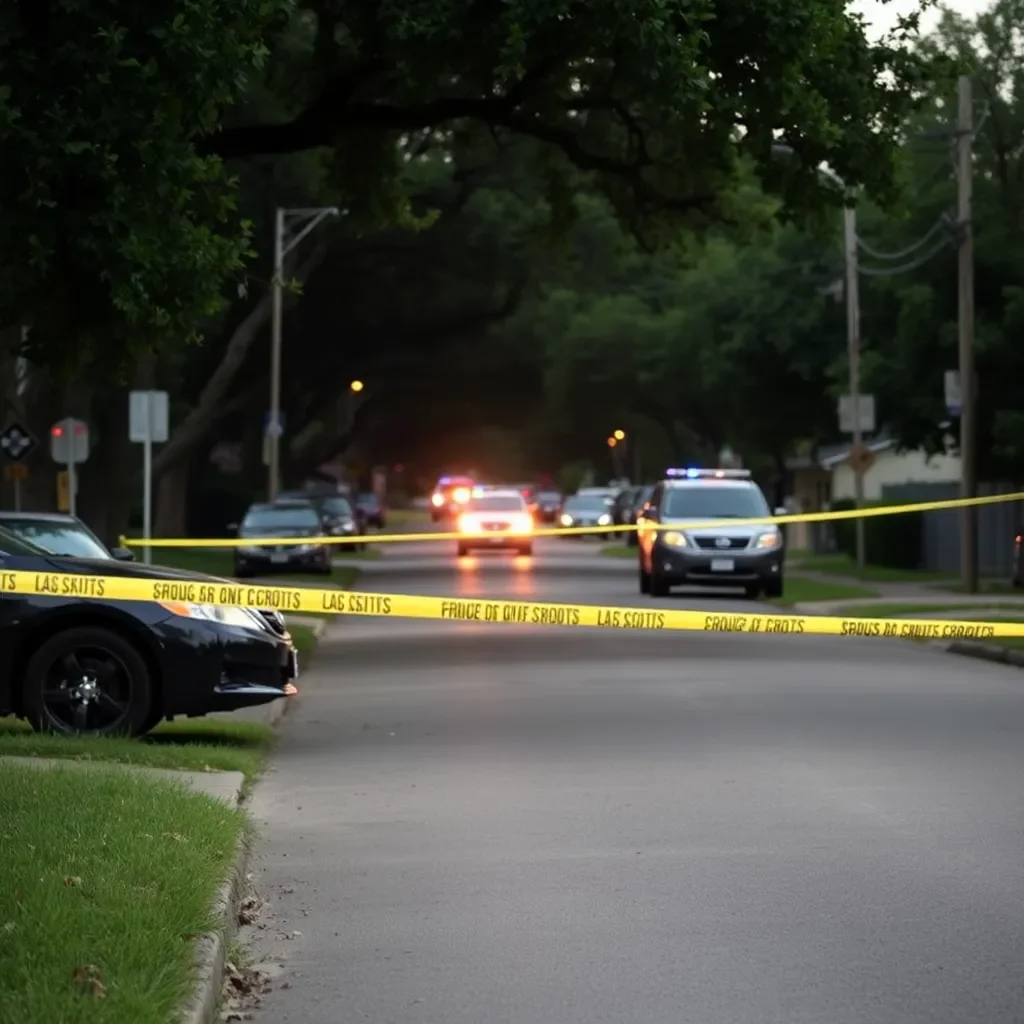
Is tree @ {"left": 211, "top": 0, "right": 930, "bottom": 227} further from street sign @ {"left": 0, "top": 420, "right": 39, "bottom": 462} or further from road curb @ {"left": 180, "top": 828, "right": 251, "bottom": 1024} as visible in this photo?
road curb @ {"left": 180, "top": 828, "right": 251, "bottom": 1024}

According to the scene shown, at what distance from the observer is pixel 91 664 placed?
595 inches

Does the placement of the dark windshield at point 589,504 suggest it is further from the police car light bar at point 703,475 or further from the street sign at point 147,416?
the street sign at point 147,416

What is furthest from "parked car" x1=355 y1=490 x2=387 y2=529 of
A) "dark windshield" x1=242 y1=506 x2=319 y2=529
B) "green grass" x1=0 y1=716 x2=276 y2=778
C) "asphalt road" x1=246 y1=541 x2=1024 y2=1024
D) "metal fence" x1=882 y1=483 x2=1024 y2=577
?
"green grass" x1=0 y1=716 x2=276 y2=778

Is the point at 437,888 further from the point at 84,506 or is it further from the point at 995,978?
the point at 84,506

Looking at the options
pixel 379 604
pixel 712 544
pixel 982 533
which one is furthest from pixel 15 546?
pixel 982 533

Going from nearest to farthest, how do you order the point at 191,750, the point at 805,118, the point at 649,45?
the point at 191,750 → the point at 649,45 → the point at 805,118

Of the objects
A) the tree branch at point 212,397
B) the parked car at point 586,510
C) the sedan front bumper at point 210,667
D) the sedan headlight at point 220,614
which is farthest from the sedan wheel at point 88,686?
the parked car at point 586,510

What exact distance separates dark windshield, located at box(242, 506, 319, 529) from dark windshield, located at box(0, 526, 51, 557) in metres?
30.8

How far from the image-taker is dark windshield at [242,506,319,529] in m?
46.8

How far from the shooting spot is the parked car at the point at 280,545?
45.3 meters

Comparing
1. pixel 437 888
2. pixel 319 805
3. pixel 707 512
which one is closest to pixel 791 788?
pixel 319 805

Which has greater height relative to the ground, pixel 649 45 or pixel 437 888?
pixel 649 45

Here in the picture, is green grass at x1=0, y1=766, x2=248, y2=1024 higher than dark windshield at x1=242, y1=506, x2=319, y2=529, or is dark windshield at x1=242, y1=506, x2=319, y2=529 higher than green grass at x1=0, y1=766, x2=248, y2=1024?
dark windshield at x1=242, y1=506, x2=319, y2=529

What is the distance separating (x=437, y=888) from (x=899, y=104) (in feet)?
58.1
